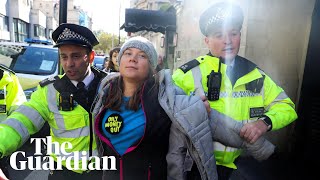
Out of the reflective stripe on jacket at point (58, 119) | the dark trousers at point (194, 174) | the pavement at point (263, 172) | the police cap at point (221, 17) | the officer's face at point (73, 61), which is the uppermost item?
the police cap at point (221, 17)

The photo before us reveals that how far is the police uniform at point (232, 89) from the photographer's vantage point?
1830mm

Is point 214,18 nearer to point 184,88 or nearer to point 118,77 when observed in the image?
point 184,88

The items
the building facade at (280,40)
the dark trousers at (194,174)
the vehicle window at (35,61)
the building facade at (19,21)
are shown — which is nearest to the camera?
the dark trousers at (194,174)

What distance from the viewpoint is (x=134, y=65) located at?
1691 millimetres

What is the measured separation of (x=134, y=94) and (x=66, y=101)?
18.1 inches

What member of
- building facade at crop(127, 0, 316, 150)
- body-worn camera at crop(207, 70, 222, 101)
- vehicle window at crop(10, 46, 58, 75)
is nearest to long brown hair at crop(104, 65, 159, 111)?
body-worn camera at crop(207, 70, 222, 101)

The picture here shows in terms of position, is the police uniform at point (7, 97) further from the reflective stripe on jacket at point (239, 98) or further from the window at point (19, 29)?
the window at point (19, 29)

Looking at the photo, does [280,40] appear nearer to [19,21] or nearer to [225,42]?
[225,42]

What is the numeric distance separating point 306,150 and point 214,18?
10.4ft

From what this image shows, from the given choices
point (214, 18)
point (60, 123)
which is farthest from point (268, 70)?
point (60, 123)

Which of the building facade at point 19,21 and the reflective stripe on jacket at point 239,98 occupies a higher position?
the building facade at point 19,21

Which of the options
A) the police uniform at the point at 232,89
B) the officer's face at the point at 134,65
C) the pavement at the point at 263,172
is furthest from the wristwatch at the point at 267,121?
the pavement at the point at 263,172

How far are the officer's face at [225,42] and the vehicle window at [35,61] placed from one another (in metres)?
4.57

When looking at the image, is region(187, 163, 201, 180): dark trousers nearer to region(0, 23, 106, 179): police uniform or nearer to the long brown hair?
the long brown hair
